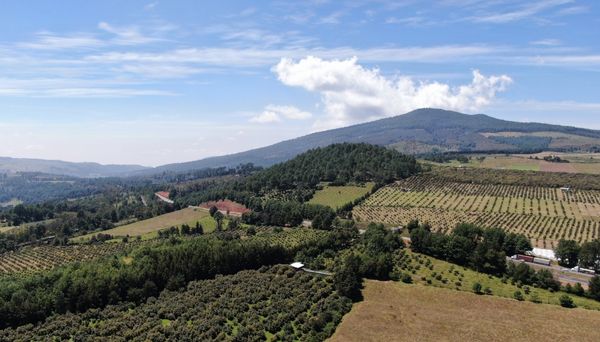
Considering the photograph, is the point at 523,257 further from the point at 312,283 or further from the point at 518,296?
the point at 312,283

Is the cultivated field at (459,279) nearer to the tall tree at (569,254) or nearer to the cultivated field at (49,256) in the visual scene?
the tall tree at (569,254)

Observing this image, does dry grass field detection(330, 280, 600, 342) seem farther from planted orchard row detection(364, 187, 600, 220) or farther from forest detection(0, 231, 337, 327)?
planted orchard row detection(364, 187, 600, 220)

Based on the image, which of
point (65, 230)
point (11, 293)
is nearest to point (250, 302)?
point (11, 293)

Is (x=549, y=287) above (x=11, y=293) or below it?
below

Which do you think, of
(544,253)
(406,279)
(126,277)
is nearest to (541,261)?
(544,253)

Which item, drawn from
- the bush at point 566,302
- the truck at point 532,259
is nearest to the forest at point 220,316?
the bush at point 566,302

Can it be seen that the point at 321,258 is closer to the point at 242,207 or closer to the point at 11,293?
the point at 11,293

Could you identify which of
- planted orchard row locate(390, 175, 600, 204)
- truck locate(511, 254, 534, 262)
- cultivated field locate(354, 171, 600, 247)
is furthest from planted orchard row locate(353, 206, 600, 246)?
planted orchard row locate(390, 175, 600, 204)
